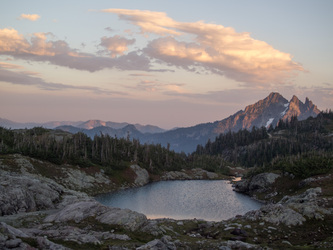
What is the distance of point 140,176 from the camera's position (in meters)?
144

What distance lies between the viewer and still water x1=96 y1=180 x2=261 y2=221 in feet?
260

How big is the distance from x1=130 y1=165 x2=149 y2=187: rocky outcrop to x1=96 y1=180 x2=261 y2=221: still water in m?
12.3

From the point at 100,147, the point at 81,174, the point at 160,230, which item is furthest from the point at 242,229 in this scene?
the point at 100,147

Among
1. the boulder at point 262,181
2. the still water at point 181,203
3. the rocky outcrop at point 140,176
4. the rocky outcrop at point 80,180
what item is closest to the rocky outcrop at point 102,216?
the still water at point 181,203

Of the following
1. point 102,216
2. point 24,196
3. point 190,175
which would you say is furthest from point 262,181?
point 24,196

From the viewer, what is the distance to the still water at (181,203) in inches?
3118

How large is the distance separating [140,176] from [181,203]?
51498mm

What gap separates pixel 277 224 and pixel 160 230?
19564 mm

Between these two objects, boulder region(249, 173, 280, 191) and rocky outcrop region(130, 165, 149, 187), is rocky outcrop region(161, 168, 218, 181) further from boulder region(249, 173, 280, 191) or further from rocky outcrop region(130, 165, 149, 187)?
boulder region(249, 173, 280, 191)

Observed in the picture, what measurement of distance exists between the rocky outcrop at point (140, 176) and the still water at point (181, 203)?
12334mm

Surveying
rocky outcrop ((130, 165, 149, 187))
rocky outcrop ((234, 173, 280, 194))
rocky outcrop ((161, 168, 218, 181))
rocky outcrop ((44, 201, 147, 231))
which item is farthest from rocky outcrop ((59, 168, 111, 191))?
rocky outcrop ((44, 201, 147, 231))

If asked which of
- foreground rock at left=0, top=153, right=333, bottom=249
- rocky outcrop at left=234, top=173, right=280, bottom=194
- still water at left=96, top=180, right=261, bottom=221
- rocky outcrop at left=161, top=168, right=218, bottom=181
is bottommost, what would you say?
rocky outcrop at left=161, top=168, right=218, bottom=181

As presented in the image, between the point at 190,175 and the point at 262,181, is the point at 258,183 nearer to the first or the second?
the point at 262,181

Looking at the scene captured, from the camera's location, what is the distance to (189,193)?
118000mm
